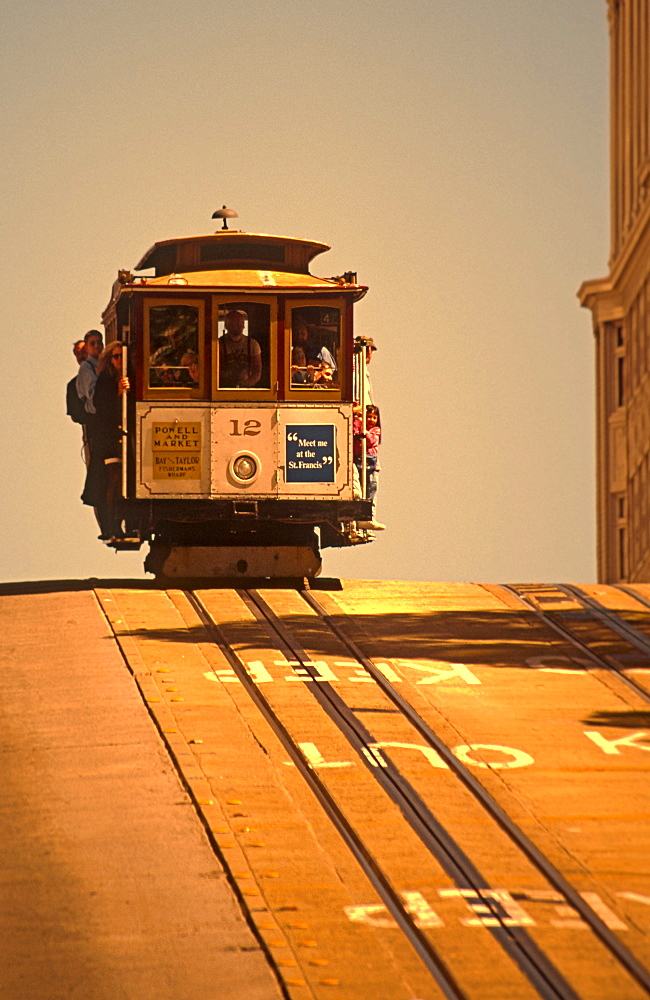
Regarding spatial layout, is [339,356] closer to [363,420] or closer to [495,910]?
[363,420]

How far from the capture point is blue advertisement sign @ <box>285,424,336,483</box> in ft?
63.5

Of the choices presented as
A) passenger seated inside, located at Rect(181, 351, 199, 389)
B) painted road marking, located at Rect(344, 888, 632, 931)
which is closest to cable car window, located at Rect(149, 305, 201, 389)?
passenger seated inside, located at Rect(181, 351, 199, 389)

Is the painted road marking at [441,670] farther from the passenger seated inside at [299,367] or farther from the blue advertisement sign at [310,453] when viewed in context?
the passenger seated inside at [299,367]

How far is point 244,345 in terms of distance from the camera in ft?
63.9

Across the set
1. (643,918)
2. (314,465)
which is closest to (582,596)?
(314,465)

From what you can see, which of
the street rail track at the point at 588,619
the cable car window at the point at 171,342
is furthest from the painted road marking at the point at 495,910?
the cable car window at the point at 171,342

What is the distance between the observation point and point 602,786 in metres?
11.3

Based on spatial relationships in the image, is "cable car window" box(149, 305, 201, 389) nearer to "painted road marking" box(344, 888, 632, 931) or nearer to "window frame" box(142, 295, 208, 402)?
"window frame" box(142, 295, 208, 402)

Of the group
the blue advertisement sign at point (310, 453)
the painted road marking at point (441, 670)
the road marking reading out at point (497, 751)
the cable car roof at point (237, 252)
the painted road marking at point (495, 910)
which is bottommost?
the painted road marking at point (495, 910)

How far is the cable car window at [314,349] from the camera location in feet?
64.0

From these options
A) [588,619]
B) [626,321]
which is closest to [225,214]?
[588,619]

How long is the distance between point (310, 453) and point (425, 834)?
9479mm

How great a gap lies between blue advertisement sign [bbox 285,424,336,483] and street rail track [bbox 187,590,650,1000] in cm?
377

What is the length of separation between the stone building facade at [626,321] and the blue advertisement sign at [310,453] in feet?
67.0
